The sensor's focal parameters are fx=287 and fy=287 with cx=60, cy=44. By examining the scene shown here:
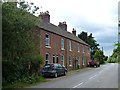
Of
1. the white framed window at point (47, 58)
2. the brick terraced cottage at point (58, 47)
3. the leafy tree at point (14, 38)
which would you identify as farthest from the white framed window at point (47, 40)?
the leafy tree at point (14, 38)

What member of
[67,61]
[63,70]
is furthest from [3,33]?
[67,61]

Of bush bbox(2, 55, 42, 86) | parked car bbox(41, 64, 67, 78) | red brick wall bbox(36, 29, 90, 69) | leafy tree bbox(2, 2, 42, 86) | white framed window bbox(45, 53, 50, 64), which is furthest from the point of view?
white framed window bbox(45, 53, 50, 64)

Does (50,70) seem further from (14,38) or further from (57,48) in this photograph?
(14,38)

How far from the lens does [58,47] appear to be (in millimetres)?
43188

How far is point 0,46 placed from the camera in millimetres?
18188

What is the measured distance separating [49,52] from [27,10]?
1735cm

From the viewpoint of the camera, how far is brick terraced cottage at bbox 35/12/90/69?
37.1 m

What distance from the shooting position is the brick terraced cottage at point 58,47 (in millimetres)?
37062

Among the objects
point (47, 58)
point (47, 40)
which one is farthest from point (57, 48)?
point (47, 58)

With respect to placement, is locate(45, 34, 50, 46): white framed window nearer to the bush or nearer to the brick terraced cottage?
the brick terraced cottage

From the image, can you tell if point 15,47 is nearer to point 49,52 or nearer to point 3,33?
point 3,33

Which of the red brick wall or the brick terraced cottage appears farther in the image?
the brick terraced cottage

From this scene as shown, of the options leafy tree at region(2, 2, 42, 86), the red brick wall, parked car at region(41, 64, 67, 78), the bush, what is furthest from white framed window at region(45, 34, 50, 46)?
leafy tree at region(2, 2, 42, 86)

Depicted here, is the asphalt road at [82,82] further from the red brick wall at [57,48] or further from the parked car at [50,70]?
the red brick wall at [57,48]
